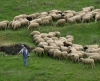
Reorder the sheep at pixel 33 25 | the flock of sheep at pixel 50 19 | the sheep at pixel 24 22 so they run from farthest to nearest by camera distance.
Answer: the sheep at pixel 24 22 → the flock of sheep at pixel 50 19 → the sheep at pixel 33 25

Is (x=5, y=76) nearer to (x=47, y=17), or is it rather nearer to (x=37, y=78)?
(x=37, y=78)

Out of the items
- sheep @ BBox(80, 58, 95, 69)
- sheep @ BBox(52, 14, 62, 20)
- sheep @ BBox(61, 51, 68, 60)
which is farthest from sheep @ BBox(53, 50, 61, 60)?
sheep @ BBox(52, 14, 62, 20)

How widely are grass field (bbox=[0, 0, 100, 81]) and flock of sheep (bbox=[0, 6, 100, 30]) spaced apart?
1.75 feet

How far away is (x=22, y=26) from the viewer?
104ft

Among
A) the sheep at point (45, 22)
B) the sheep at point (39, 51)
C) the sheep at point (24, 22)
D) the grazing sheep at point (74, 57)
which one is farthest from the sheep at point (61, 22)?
the grazing sheep at point (74, 57)

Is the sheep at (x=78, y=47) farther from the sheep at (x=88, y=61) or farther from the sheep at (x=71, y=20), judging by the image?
the sheep at (x=71, y=20)

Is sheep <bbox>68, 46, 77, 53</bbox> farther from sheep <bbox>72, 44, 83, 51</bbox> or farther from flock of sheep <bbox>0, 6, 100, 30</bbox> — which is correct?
flock of sheep <bbox>0, 6, 100, 30</bbox>

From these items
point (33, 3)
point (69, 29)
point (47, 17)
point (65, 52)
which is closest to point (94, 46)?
point (65, 52)

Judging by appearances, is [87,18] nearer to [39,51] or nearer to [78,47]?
[78,47]

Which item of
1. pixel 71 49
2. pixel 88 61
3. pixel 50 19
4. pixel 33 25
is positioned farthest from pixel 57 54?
pixel 50 19

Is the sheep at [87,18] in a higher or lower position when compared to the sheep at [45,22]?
higher

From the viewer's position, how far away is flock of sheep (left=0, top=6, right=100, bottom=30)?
3100cm

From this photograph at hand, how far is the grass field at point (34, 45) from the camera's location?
22359 millimetres

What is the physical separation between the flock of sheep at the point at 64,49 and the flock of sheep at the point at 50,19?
9.37ft
